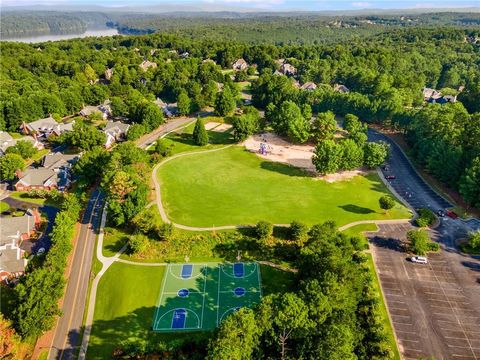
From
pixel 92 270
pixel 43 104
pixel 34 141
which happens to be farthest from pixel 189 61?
pixel 92 270

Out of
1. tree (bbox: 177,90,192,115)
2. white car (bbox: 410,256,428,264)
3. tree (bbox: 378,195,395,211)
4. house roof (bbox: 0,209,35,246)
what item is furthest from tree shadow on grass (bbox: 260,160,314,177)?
house roof (bbox: 0,209,35,246)

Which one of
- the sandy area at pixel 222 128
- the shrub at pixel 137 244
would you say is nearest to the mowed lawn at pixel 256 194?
the shrub at pixel 137 244

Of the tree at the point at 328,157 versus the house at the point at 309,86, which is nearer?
the tree at the point at 328,157

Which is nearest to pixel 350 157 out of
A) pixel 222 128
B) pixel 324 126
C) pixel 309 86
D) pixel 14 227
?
pixel 324 126

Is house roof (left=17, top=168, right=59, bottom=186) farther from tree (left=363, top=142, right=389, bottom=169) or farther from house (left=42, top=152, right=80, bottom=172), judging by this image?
tree (left=363, top=142, right=389, bottom=169)

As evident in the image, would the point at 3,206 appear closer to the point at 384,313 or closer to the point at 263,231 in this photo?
the point at 263,231

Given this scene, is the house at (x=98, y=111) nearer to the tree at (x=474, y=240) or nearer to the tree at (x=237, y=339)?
the tree at (x=237, y=339)
